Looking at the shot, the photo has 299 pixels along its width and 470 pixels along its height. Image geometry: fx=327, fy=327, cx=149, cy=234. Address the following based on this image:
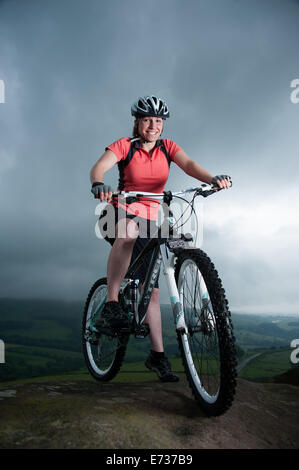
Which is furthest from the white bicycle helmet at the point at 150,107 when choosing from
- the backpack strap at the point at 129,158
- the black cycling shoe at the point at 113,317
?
the black cycling shoe at the point at 113,317

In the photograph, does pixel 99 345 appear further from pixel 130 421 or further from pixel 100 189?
pixel 100 189

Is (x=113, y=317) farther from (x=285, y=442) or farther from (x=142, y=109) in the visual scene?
(x=142, y=109)

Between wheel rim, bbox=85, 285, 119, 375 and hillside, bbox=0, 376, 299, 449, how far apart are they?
3.56 feet

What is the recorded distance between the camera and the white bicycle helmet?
4113 mm

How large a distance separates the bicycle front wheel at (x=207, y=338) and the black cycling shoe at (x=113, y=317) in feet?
3.17

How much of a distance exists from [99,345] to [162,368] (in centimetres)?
130

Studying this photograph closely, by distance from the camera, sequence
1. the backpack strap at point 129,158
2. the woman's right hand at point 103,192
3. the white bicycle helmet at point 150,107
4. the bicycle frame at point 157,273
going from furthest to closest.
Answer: the backpack strap at point 129,158
the white bicycle helmet at point 150,107
the bicycle frame at point 157,273
the woman's right hand at point 103,192

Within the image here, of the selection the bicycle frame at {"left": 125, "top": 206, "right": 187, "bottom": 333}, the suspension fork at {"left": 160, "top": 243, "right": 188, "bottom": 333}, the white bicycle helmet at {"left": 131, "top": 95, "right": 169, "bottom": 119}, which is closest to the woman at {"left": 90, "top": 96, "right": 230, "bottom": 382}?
the white bicycle helmet at {"left": 131, "top": 95, "right": 169, "bottom": 119}

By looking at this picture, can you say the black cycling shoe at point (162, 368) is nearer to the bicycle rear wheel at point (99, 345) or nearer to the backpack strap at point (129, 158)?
the bicycle rear wheel at point (99, 345)

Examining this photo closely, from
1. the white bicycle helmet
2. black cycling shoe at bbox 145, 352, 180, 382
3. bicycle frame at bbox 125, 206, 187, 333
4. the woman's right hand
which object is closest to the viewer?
the woman's right hand

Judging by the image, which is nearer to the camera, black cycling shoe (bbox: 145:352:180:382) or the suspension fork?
the suspension fork

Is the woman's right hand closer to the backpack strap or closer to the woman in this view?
the woman

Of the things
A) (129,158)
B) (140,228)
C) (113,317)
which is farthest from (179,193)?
(113,317)

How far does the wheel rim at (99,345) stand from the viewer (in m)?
5.25
